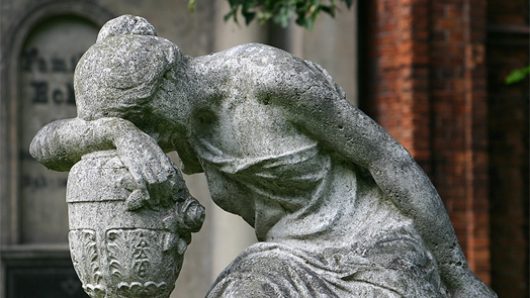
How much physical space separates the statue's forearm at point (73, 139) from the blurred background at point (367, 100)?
20.9 ft

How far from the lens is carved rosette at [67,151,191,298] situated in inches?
161

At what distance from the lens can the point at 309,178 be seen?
174 inches

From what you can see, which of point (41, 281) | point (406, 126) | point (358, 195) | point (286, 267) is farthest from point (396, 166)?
point (41, 281)

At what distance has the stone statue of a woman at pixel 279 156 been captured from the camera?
13.9 feet

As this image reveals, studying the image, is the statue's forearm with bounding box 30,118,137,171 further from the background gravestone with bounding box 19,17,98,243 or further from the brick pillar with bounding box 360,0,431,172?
the background gravestone with bounding box 19,17,98,243

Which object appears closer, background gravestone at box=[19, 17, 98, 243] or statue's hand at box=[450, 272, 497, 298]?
statue's hand at box=[450, 272, 497, 298]

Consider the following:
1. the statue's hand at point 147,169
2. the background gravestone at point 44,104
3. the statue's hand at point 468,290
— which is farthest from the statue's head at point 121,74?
the background gravestone at point 44,104

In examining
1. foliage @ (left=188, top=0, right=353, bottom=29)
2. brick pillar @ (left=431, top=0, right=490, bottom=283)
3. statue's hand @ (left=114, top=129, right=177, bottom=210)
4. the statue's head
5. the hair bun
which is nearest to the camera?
statue's hand @ (left=114, top=129, right=177, bottom=210)

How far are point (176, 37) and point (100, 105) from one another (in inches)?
287

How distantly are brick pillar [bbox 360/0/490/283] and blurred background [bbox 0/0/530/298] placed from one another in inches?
0.4

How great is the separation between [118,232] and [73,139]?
34 cm

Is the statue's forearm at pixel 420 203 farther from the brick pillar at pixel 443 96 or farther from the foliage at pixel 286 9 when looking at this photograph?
the brick pillar at pixel 443 96

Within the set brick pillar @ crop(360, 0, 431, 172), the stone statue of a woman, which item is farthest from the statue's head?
brick pillar @ crop(360, 0, 431, 172)

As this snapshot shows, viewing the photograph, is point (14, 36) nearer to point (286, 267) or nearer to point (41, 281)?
point (41, 281)
